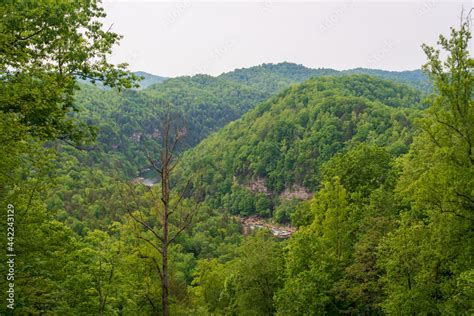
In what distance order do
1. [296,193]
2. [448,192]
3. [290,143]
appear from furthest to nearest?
[290,143], [296,193], [448,192]

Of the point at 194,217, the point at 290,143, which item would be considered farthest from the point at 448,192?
the point at 290,143

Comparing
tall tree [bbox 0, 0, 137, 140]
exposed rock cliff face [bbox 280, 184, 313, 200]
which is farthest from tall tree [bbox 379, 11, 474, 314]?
exposed rock cliff face [bbox 280, 184, 313, 200]

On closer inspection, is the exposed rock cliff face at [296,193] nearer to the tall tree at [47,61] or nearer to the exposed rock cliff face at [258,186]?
the exposed rock cliff face at [258,186]

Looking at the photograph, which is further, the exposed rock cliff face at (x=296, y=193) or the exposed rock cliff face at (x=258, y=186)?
the exposed rock cliff face at (x=258, y=186)

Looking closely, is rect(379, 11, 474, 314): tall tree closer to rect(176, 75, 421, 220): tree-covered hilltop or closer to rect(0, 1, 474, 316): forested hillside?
rect(0, 1, 474, 316): forested hillside

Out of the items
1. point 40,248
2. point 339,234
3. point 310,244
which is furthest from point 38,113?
point 339,234

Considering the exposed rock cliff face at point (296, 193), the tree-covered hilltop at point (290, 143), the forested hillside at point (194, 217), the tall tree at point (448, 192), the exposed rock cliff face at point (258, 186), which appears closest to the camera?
the forested hillside at point (194, 217)

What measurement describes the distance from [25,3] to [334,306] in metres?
22.7

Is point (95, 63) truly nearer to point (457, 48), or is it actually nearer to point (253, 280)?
point (457, 48)

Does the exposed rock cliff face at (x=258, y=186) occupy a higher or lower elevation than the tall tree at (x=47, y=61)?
lower

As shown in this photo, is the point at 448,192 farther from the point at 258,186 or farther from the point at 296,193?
the point at 258,186

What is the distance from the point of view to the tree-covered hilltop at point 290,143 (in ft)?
510

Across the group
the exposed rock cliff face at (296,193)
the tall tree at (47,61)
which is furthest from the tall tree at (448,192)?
the exposed rock cliff face at (296,193)

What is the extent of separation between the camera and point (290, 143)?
176250 millimetres
